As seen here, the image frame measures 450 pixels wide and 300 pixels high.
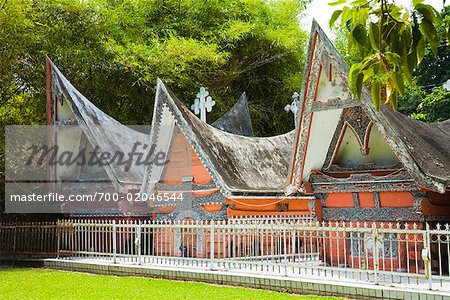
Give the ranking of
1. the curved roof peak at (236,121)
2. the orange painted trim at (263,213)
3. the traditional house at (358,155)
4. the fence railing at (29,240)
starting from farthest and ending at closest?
the curved roof peak at (236,121), the fence railing at (29,240), the orange painted trim at (263,213), the traditional house at (358,155)

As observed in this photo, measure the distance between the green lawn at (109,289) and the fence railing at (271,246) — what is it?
1.03 metres

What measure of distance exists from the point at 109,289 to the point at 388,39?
375 inches

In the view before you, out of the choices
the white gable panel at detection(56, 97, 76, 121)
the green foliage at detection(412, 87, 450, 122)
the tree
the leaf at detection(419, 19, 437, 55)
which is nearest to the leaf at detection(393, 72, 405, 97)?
the tree

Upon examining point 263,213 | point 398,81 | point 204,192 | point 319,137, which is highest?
point 319,137

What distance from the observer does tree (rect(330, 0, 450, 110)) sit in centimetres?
249

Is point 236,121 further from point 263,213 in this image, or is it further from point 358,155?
point 358,155

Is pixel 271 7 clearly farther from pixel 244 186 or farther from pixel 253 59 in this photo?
pixel 244 186

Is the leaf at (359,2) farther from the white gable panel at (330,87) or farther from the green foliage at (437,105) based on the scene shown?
the green foliage at (437,105)

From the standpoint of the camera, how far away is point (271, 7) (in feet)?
93.2

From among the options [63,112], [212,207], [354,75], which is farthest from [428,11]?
[63,112]

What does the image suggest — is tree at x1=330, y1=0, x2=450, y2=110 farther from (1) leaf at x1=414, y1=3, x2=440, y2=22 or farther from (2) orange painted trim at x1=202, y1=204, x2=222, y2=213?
(2) orange painted trim at x1=202, y1=204, x2=222, y2=213

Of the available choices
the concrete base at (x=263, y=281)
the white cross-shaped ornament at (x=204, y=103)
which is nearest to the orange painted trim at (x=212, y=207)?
the concrete base at (x=263, y=281)

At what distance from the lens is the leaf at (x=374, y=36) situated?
250 centimetres

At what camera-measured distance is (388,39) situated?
8.81ft
